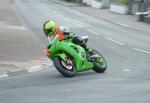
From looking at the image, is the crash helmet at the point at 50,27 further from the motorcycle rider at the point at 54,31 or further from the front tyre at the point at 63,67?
the front tyre at the point at 63,67

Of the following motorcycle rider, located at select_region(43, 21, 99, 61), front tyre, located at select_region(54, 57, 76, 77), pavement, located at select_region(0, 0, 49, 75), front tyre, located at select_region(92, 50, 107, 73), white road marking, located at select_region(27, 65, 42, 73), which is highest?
motorcycle rider, located at select_region(43, 21, 99, 61)

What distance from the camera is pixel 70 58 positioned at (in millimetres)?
14477

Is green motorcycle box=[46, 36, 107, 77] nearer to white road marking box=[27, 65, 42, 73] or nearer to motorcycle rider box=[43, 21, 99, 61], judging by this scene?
motorcycle rider box=[43, 21, 99, 61]

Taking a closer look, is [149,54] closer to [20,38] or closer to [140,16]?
[20,38]

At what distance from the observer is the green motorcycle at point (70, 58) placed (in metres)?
14.2

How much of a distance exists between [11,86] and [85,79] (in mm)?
1796

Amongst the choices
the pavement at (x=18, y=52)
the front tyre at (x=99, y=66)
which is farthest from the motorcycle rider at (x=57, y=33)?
the pavement at (x=18, y=52)

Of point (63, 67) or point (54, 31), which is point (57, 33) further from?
point (63, 67)

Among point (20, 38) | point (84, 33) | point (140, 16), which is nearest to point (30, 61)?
point (20, 38)

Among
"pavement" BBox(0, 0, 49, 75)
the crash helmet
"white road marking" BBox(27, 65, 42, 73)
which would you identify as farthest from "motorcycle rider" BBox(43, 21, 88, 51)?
"white road marking" BBox(27, 65, 42, 73)

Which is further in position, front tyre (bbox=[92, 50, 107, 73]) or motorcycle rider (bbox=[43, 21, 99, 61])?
front tyre (bbox=[92, 50, 107, 73])

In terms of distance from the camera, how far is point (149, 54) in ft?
63.9

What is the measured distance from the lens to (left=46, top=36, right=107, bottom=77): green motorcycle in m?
14.2

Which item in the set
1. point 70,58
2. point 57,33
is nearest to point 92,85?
point 70,58
